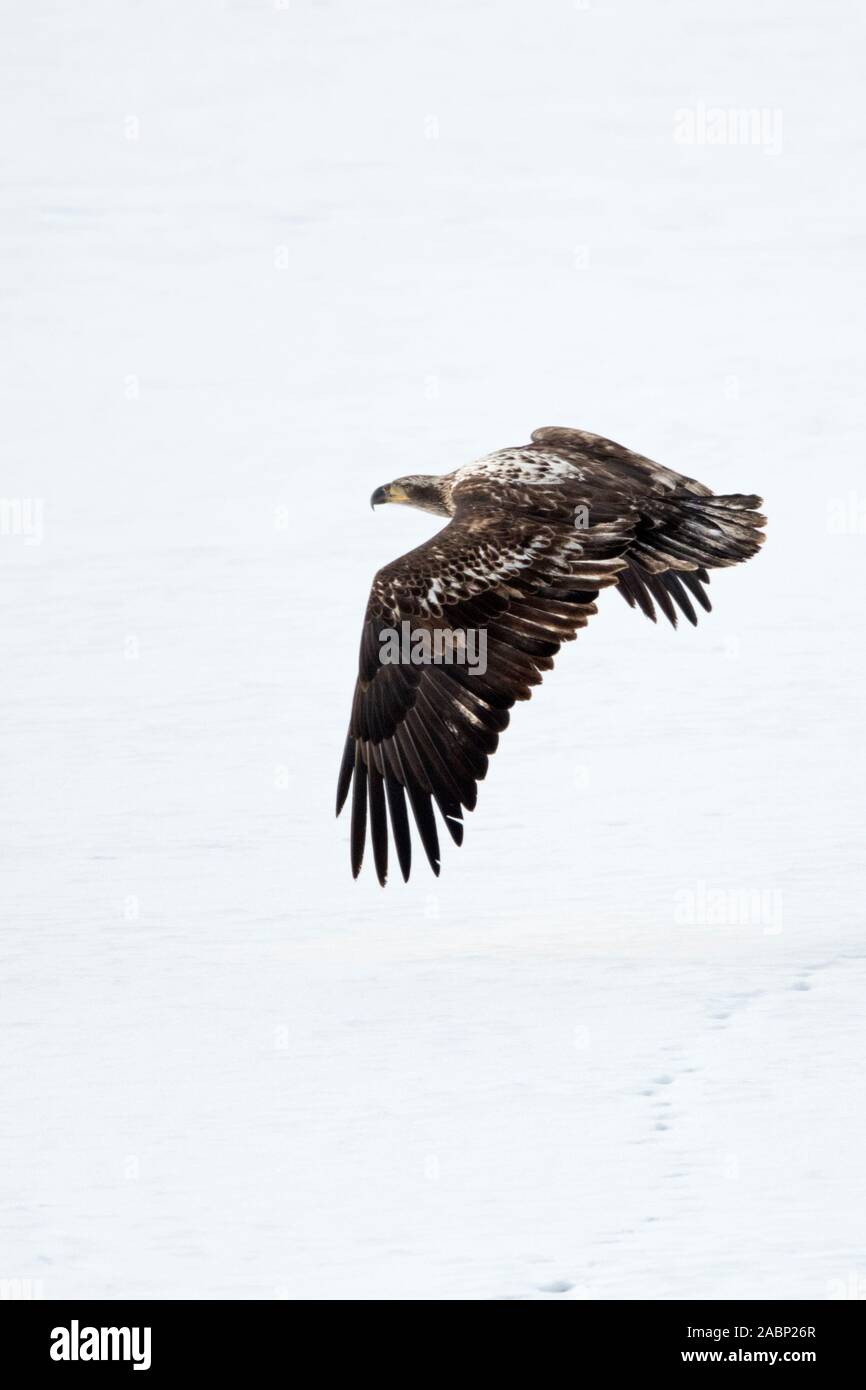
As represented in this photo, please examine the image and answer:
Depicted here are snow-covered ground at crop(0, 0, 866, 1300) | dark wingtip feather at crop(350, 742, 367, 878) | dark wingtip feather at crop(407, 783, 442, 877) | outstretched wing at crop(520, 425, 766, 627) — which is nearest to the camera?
snow-covered ground at crop(0, 0, 866, 1300)

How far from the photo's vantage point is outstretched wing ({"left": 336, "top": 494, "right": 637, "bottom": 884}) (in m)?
8.85

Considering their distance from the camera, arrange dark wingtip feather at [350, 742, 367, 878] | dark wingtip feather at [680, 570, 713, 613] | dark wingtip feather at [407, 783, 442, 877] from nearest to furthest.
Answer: dark wingtip feather at [407, 783, 442, 877], dark wingtip feather at [350, 742, 367, 878], dark wingtip feather at [680, 570, 713, 613]

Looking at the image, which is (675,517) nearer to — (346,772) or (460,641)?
(460,641)

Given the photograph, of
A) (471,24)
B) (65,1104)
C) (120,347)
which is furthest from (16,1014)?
(471,24)

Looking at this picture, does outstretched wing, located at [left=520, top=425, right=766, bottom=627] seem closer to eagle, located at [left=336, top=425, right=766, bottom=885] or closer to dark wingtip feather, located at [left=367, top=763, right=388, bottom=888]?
eagle, located at [left=336, top=425, right=766, bottom=885]

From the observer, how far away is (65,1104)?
8.48 meters

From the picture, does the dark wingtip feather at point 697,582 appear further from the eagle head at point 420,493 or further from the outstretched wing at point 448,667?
the outstretched wing at point 448,667

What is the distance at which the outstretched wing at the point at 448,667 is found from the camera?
29.0 feet

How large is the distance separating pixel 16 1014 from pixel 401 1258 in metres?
2.63

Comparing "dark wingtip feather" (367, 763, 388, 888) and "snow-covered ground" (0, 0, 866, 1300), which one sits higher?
"dark wingtip feather" (367, 763, 388, 888)

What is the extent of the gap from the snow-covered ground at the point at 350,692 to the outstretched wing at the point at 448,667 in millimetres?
792

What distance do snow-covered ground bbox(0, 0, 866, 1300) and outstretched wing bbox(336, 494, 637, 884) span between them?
0.79 metres

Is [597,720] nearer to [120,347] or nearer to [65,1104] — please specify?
[65,1104]

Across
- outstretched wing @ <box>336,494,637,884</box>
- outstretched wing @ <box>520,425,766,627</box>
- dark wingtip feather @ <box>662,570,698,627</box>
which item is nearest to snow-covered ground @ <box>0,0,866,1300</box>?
outstretched wing @ <box>336,494,637,884</box>
